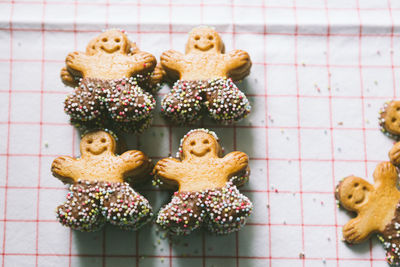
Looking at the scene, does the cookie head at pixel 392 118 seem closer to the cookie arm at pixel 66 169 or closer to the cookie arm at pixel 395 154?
the cookie arm at pixel 395 154

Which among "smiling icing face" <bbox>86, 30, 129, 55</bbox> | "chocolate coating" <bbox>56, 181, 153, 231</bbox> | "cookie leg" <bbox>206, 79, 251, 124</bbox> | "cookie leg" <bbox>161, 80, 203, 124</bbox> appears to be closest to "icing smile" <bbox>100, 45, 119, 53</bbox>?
"smiling icing face" <bbox>86, 30, 129, 55</bbox>

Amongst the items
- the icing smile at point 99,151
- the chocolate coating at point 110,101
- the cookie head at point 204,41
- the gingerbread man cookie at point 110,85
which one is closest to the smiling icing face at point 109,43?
the gingerbread man cookie at point 110,85

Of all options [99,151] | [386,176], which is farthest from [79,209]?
[386,176]

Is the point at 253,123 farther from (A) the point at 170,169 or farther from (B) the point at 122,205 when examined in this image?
(B) the point at 122,205

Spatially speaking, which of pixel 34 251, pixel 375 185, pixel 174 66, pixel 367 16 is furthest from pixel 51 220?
pixel 367 16

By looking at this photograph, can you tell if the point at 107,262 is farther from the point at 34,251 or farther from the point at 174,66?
the point at 174,66

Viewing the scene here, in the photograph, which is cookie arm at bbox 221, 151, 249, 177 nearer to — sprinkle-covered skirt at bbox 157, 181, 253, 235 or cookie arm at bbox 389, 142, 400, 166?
sprinkle-covered skirt at bbox 157, 181, 253, 235
